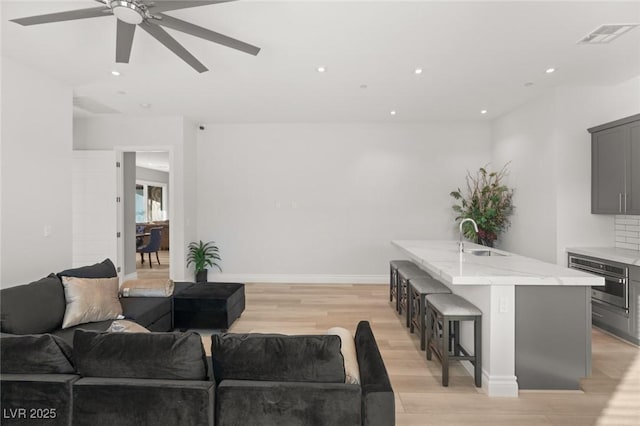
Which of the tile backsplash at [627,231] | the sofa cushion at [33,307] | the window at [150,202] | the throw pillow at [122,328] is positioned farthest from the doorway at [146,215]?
the tile backsplash at [627,231]

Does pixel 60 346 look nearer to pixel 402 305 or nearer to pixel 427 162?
pixel 402 305

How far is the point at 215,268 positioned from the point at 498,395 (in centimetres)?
485

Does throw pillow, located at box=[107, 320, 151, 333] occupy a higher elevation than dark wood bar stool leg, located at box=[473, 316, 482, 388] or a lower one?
higher

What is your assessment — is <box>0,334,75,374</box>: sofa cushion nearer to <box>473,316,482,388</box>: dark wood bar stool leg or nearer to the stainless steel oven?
<box>473,316,482,388</box>: dark wood bar stool leg

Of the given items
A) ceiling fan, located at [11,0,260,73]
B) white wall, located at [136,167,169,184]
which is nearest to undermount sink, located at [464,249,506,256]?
ceiling fan, located at [11,0,260,73]

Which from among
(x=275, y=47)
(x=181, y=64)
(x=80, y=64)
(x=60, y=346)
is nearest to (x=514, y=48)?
(x=275, y=47)

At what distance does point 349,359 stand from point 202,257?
15.3 ft

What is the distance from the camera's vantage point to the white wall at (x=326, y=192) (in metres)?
5.95

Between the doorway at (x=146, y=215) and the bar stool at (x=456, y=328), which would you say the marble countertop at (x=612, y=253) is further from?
the doorway at (x=146, y=215)

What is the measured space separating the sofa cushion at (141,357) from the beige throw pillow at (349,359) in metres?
0.66

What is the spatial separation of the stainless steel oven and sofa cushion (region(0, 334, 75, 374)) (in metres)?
4.71

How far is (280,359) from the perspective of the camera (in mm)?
1478

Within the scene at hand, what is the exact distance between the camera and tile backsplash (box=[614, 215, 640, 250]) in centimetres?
389

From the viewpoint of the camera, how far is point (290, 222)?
6043 mm
